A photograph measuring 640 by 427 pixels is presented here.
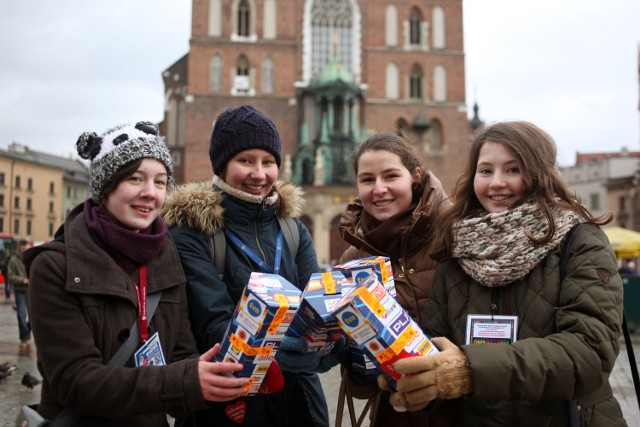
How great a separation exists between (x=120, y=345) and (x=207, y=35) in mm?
24950

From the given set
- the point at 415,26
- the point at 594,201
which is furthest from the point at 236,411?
the point at 594,201

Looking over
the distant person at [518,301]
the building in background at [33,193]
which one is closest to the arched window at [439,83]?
the building in background at [33,193]

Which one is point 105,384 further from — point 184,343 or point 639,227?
point 639,227

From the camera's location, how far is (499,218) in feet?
6.75

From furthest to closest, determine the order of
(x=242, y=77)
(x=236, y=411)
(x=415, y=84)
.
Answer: (x=415, y=84) < (x=242, y=77) < (x=236, y=411)

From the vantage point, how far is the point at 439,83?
26.7m

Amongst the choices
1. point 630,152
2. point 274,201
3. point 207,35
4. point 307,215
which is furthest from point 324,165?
point 630,152

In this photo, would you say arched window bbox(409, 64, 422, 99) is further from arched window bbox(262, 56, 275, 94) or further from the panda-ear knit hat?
the panda-ear knit hat

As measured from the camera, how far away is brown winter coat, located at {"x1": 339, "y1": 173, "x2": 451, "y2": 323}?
253cm

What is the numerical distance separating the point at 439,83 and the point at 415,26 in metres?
3.04

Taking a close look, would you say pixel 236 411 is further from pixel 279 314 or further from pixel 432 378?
pixel 432 378

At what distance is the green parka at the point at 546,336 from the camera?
170 centimetres

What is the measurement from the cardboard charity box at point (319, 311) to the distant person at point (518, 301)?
12.0 inches

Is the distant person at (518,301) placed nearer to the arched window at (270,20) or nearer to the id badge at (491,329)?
the id badge at (491,329)
